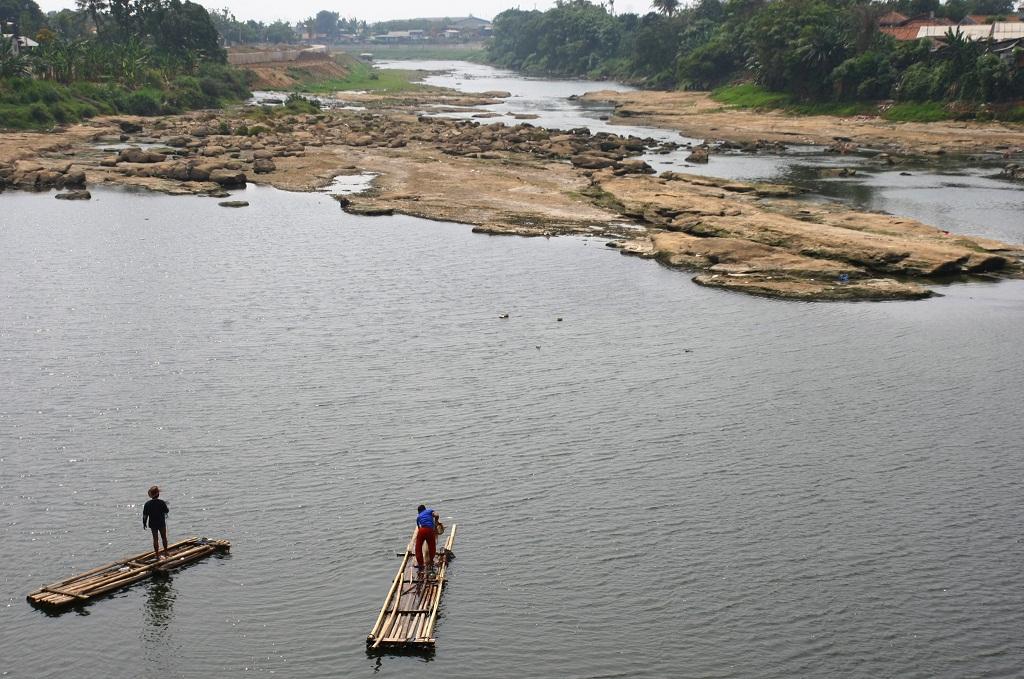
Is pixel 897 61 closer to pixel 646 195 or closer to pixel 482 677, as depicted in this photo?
pixel 646 195

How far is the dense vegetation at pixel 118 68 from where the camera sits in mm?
112188

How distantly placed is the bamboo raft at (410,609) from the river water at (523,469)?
44cm

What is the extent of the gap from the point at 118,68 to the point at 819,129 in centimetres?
9453

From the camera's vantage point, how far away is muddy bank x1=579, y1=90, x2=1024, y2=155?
106 metres

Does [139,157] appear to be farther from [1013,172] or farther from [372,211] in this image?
[1013,172]

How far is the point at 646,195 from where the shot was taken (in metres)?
73.1

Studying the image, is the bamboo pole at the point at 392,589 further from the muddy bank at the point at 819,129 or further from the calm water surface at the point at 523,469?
the muddy bank at the point at 819,129

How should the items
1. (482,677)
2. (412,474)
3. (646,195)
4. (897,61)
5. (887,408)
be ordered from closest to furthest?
(482,677)
(412,474)
(887,408)
(646,195)
(897,61)

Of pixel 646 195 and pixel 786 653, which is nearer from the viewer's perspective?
pixel 786 653

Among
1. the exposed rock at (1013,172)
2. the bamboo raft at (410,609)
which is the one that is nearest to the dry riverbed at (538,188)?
the exposed rock at (1013,172)

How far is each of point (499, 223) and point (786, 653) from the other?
158 feet

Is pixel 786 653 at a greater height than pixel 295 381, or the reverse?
pixel 295 381

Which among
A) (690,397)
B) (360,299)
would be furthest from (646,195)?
(690,397)

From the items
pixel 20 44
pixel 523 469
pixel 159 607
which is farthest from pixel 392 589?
pixel 20 44
